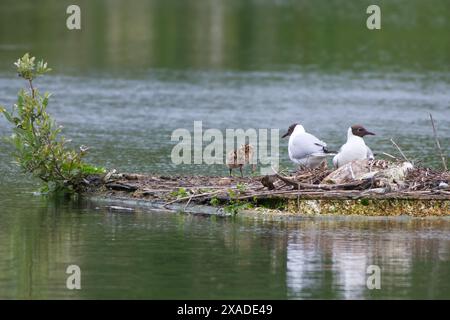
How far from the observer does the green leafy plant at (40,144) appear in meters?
17.2

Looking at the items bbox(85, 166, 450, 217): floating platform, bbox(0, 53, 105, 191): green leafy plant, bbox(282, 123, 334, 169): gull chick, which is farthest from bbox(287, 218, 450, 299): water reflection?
bbox(0, 53, 105, 191): green leafy plant

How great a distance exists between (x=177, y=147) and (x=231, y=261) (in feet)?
32.8

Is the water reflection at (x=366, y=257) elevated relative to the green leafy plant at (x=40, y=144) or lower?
lower

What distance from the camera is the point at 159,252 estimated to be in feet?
45.8

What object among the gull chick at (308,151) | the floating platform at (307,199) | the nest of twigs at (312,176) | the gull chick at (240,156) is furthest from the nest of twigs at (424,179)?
the gull chick at (240,156)

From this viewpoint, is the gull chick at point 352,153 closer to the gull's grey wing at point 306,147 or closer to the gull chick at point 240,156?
the gull's grey wing at point 306,147

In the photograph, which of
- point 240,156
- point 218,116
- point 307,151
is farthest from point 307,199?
point 218,116

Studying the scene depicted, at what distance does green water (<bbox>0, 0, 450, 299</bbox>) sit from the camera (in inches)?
508

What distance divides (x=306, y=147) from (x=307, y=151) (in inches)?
2.3

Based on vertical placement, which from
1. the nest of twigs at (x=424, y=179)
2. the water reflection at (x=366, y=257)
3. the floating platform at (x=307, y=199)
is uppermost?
the nest of twigs at (x=424, y=179)

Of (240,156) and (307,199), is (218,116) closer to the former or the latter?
(240,156)

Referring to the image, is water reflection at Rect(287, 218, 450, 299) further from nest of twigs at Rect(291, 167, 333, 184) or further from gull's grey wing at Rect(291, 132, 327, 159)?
gull's grey wing at Rect(291, 132, 327, 159)

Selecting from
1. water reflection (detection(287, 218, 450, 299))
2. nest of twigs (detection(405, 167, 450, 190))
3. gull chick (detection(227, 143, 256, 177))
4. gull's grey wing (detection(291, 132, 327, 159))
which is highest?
gull's grey wing (detection(291, 132, 327, 159))

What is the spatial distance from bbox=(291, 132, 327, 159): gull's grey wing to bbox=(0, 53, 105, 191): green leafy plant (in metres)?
3.13
